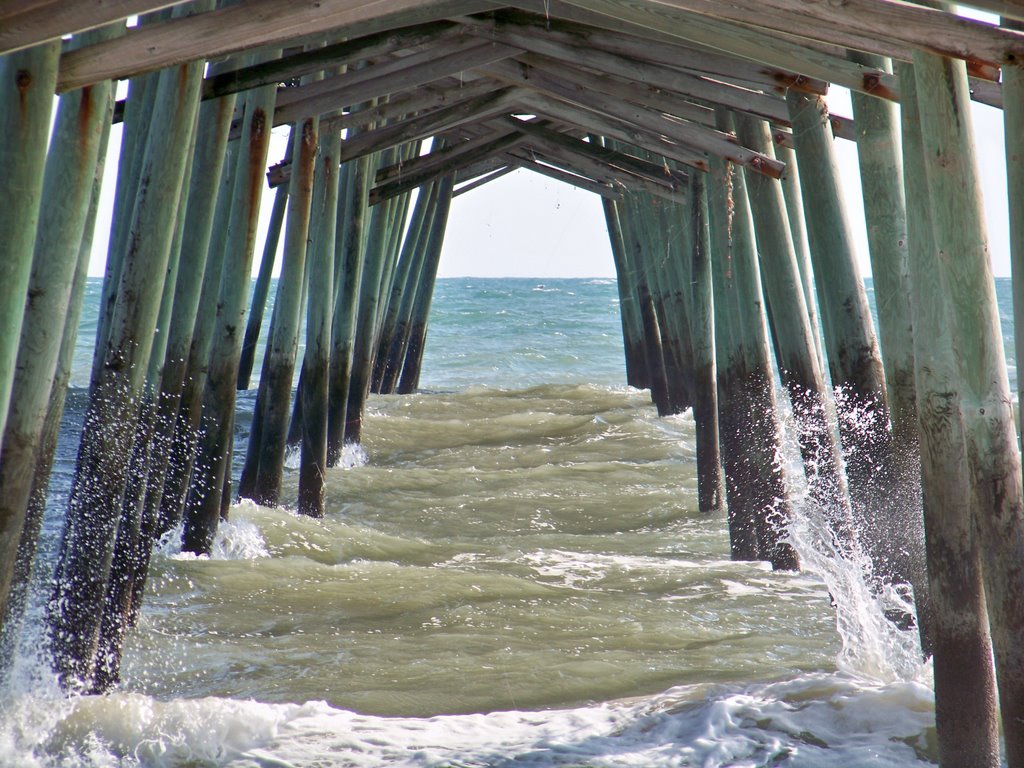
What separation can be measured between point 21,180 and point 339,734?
76.0 inches

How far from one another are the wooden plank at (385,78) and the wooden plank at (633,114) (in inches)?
28.2

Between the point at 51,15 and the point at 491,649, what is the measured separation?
9.68ft

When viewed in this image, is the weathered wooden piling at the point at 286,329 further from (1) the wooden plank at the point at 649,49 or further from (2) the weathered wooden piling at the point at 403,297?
(2) the weathered wooden piling at the point at 403,297

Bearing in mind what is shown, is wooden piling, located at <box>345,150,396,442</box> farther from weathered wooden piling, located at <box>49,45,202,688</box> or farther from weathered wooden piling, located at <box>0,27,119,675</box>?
weathered wooden piling, located at <box>0,27,119,675</box>

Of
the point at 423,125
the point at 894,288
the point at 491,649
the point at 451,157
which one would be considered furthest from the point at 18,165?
the point at 451,157

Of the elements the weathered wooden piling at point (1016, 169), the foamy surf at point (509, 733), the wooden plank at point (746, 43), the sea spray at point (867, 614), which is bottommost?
the foamy surf at point (509, 733)

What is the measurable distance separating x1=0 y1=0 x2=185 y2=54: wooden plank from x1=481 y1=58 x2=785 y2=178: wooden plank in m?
3.55

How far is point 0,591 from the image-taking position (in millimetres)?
2947

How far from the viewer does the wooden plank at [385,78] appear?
20.4ft

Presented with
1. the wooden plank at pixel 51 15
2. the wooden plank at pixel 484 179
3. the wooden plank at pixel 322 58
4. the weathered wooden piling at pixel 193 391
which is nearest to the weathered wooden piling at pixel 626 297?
the wooden plank at pixel 484 179

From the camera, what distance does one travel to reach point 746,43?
341 cm

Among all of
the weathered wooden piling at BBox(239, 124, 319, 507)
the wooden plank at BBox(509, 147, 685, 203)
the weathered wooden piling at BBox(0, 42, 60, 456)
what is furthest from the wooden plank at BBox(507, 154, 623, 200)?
the weathered wooden piling at BBox(0, 42, 60, 456)

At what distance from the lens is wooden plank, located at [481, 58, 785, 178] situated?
17.6 feet

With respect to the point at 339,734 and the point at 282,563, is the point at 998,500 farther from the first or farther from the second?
the point at 282,563
